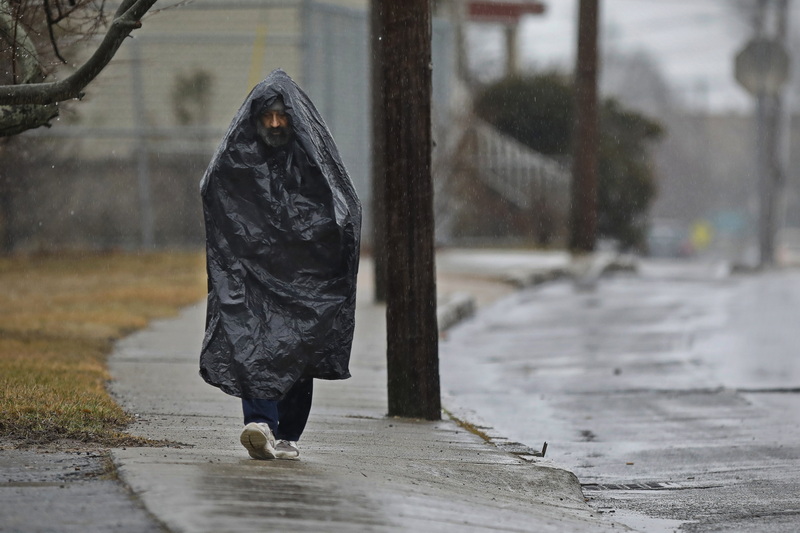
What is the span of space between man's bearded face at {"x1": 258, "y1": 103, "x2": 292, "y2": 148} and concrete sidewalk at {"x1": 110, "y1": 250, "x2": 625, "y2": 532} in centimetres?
149

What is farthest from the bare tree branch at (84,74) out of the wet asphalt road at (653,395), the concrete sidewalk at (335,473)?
the wet asphalt road at (653,395)

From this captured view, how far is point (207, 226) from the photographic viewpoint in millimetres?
6219

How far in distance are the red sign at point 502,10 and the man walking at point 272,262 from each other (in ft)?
103

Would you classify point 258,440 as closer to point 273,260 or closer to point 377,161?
point 273,260

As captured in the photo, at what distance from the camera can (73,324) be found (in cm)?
1175

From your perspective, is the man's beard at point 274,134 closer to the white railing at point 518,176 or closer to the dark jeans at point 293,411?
the dark jeans at point 293,411

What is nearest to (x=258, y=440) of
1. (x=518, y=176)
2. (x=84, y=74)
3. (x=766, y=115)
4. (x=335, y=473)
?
(x=335, y=473)

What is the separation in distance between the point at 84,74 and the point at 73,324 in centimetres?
507

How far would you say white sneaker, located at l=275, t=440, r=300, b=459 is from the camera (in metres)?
6.23

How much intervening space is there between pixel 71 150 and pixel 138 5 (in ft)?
46.9

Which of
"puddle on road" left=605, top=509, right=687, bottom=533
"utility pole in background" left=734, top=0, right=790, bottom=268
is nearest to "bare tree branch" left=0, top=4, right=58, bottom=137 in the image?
"puddle on road" left=605, top=509, right=687, bottom=533

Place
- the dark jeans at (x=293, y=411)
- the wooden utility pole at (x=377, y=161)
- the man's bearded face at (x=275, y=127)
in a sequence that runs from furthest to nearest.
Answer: the wooden utility pole at (x=377, y=161), the dark jeans at (x=293, y=411), the man's bearded face at (x=275, y=127)

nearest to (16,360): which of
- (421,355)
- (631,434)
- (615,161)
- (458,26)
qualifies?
(421,355)

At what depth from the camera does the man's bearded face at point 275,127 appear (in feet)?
20.3
